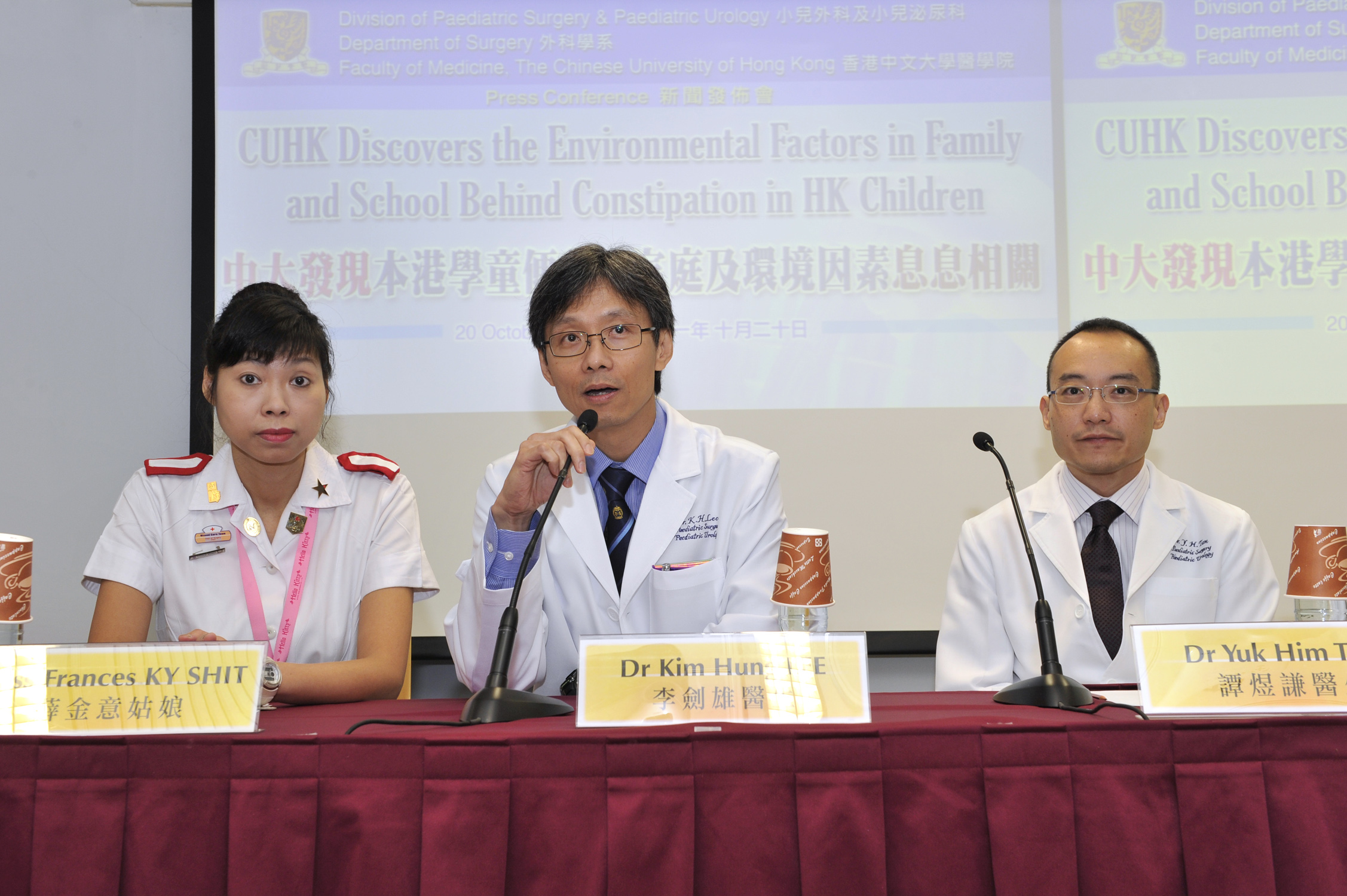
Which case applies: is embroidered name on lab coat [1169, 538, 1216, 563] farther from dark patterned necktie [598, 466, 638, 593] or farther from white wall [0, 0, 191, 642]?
white wall [0, 0, 191, 642]

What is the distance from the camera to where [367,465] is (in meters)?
1.97

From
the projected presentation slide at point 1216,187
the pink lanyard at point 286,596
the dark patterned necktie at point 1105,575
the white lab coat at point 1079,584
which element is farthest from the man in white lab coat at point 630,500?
the projected presentation slide at point 1216,187

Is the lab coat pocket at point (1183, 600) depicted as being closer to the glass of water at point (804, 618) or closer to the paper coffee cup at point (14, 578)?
the glass of water at point (804, 618)

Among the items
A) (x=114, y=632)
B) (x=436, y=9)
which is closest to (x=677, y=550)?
(x=114, y=632)

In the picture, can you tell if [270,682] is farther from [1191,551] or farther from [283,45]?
[283,45]

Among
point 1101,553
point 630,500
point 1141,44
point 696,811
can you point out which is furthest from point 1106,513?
point 1141,44

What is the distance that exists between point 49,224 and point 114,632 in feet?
6.25

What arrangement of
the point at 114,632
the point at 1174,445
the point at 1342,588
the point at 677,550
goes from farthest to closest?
1. the point at 1174,445
2. the point at 677,550
3. the point at 114,632
4. the point at 1342,588

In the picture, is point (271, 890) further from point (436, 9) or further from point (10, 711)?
point (436, 9)

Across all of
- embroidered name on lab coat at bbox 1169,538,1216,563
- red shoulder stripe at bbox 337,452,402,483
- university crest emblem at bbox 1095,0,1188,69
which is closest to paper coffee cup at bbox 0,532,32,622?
red shoulder stripe at bbox 337,452,402,483

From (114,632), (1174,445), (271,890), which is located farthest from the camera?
(1174,445)

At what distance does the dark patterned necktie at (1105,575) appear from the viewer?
201cm

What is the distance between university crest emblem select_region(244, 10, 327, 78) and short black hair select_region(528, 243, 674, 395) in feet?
5.11

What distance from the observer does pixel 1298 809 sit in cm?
105
